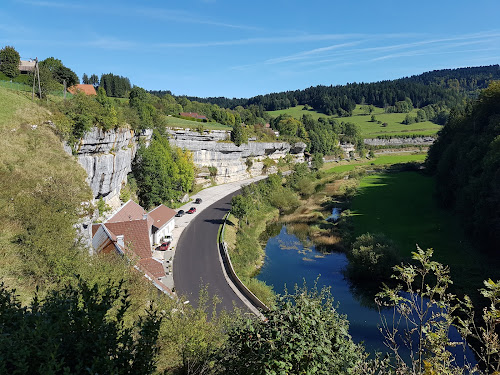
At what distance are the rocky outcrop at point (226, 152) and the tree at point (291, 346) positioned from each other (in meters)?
48.4

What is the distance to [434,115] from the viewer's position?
147 m

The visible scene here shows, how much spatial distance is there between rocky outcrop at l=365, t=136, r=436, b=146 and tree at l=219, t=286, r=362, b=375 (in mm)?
123629

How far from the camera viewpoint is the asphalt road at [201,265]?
22006mm

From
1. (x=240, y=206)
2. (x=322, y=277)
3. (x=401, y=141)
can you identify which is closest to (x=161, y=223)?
(x=240, y=206)

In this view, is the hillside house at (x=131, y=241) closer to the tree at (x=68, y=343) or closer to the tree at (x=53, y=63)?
the tree at (x=68, y=343)

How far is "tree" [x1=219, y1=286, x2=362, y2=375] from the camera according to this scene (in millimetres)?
5812

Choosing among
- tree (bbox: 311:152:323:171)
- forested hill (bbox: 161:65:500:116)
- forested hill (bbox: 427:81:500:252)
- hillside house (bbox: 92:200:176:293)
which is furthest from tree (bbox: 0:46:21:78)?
forested hill (bbox: 161:65:500:116)

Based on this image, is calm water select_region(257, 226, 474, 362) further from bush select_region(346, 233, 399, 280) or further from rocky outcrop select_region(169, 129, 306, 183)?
rocky outcrop select_region(169, 129, 306, 183)

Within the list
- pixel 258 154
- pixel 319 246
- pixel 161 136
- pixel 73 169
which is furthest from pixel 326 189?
pixel 73 169

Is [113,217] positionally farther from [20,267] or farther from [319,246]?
[319,246]

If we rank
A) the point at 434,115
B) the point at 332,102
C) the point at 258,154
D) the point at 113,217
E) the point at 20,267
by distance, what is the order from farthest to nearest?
the point at 332,102 → the point at 434,115 → the point at 258,154 → the point at 113,217 → the point at 20,267

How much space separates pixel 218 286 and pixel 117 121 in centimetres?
1678

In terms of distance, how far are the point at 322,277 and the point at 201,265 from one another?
10.7m

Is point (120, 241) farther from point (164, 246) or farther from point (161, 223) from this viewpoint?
point (161, 223)
